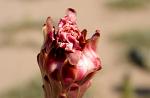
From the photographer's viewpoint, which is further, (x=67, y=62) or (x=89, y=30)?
(x=89, y=30)

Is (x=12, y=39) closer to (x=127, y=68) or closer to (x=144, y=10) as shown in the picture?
(x=127, y=68)

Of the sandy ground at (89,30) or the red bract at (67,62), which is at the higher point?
the red bract at (67,62)

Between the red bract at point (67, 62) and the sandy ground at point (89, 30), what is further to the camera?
the sandy ground at point (89, 30)

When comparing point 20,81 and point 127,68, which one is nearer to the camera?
point 20,81

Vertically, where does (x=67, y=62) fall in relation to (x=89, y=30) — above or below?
above

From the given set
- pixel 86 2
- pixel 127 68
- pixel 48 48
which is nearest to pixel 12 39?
pixel 127 68
